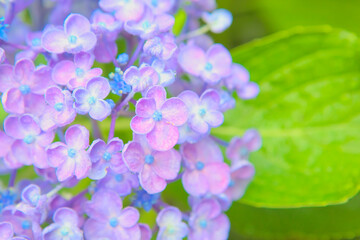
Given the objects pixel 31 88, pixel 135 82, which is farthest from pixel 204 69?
pixel 31 88

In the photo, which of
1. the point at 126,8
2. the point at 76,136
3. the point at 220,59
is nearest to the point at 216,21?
the point at 220,59

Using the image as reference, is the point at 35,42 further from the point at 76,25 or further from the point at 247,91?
the point at 247,91

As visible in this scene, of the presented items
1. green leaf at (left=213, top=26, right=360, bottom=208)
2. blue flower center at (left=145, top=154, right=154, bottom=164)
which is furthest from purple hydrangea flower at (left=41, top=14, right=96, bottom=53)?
green leaf at (left=213, top=26, right=360, bottom=208)

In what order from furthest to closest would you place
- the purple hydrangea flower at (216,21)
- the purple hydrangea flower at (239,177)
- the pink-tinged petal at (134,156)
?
1. the purple hydrangea flower at (216,21)
2. the purple hydrangea flower at (239,177)
3. the pink-tinged petal at (134,156)

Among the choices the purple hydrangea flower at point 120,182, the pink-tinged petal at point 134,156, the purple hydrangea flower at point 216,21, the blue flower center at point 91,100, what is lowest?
the purple hydrangea flower at point 120,182

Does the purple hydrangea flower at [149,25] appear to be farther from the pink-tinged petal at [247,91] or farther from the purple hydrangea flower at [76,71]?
the pink-tinged petal at [247,91]

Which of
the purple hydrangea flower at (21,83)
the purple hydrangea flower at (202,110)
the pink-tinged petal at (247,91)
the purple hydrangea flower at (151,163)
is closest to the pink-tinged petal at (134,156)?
the purple hydrangea flower at (151,163)

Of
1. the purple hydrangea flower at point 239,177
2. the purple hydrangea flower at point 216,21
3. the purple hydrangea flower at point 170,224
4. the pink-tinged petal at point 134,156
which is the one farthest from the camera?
the purple hydrangea flower at point 216,21
